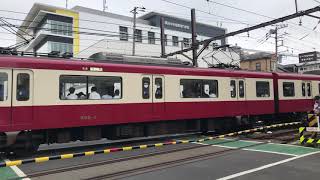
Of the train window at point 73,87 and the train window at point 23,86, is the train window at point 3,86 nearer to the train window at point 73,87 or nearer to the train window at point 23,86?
the train window at point 23,86

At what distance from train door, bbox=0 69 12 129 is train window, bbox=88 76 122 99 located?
2692mm

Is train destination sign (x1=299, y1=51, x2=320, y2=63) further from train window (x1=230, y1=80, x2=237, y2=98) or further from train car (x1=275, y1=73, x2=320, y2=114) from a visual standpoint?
train window (x1=230, y1=80, x2=237, y2=98)

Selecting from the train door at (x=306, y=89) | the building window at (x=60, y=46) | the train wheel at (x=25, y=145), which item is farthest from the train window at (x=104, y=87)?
the building window at (x=60, y=46)

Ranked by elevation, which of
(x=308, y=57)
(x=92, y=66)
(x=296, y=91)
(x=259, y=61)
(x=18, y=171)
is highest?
(x=259, y=61)

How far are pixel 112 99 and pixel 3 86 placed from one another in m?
3.77

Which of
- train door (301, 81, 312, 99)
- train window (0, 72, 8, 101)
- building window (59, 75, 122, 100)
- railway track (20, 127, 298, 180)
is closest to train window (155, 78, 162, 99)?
building window (59, 75, 122, 100)

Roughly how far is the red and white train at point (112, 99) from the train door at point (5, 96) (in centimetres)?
3

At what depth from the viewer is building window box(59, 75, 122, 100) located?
11828 mm

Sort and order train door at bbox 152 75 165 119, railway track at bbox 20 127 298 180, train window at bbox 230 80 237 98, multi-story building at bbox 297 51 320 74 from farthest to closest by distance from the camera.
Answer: multi-story building at bbox 297 51 320 74
train window at bbox 230 80 237 98
train door at bbox 152 75 165 119
railway track at bbox 20 127 298 180

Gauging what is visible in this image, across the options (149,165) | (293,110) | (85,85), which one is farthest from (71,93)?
(293,110)

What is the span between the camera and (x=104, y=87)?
41.5 ft

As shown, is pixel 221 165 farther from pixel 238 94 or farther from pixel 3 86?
pixel 238 94

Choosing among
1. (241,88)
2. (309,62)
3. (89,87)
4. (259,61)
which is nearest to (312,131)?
(241,88)

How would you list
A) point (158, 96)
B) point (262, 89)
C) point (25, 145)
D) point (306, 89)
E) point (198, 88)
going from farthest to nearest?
point (306, 89) → point (262, 89) → point (198, 88) → point (158, 96) → point (25, 145)
